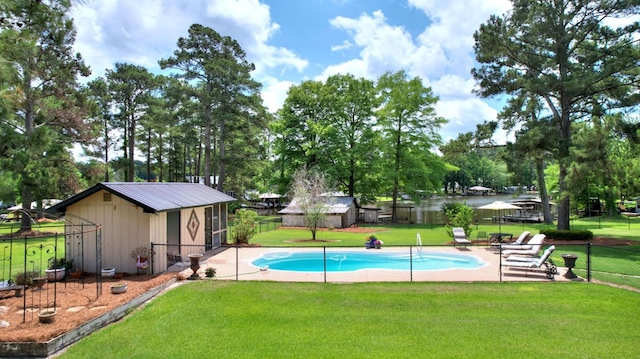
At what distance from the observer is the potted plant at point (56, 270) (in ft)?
37.0

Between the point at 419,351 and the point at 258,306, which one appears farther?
the point at 258,306

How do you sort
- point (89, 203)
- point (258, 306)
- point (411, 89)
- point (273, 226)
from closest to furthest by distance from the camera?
point (258, 306) < point (89, 203) < point (273, 226) < point (411, 89)

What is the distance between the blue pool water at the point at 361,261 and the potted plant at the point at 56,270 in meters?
6.47

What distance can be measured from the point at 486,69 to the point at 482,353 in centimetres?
2086

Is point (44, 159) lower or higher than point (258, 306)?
higher

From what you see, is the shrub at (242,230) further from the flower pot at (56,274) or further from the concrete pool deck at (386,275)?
the flower pot at (56,274)

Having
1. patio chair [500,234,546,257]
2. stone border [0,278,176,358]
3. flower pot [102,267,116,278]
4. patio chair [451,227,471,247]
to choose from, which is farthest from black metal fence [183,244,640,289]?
stone border [0,278,176,358]

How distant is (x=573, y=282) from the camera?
11312 mm

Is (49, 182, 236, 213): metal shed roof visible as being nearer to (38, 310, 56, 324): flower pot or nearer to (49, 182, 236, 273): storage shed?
(49, 182, 236, 273): storage shed

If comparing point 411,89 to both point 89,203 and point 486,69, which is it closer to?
point 486,69

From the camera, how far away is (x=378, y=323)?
8273 millimetres

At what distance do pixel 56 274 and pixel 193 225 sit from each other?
5416mm

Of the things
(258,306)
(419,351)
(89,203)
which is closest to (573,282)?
(419,351)

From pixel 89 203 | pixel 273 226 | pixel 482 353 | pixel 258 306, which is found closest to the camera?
pixel 482 353
